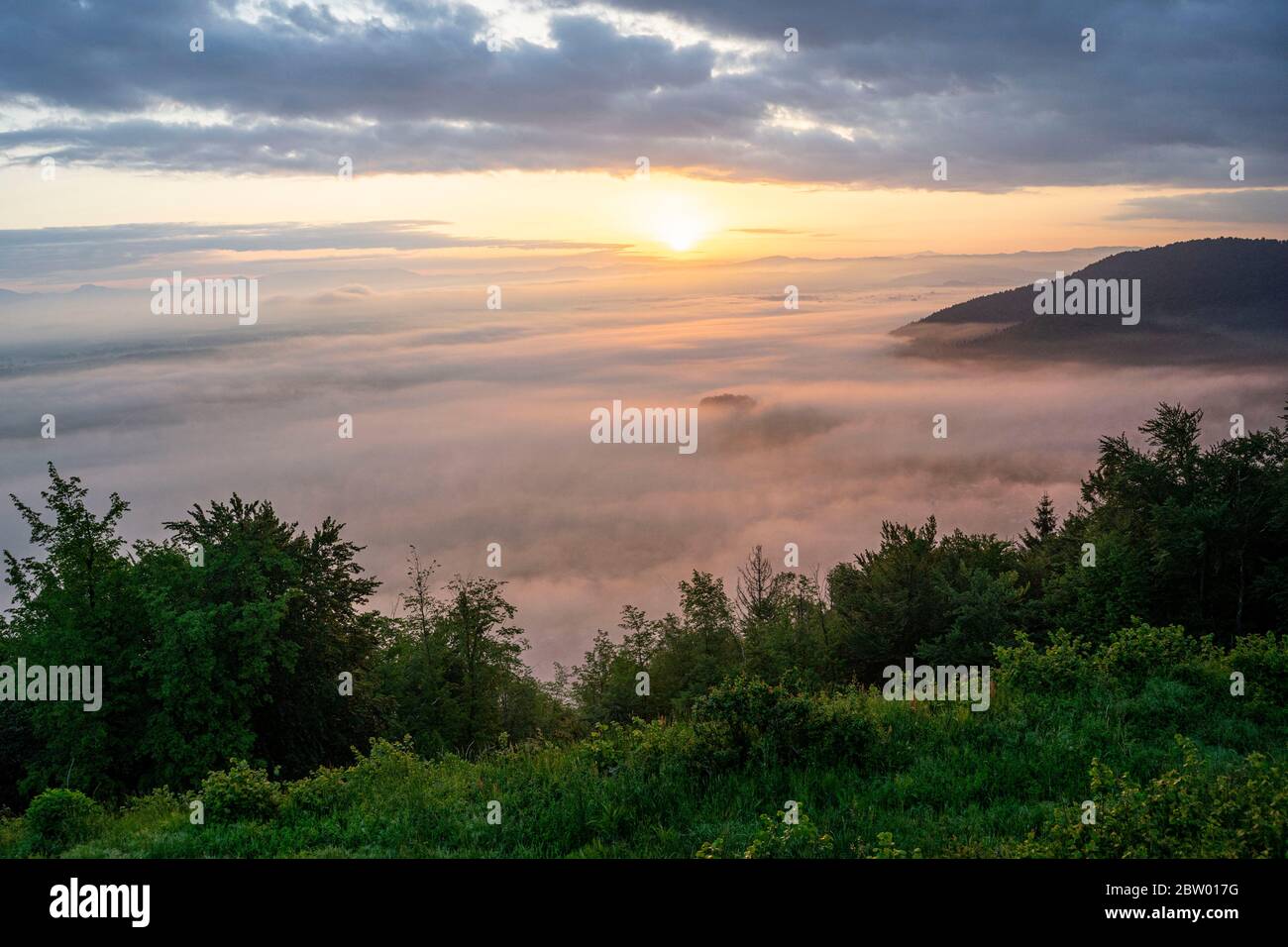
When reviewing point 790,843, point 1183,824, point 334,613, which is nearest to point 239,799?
point 790,843

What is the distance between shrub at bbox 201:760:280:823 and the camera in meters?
12.2

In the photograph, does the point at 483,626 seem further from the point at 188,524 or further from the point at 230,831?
the point at 230,831

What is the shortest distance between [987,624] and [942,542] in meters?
13.4

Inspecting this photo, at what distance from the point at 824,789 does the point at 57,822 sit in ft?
33.1

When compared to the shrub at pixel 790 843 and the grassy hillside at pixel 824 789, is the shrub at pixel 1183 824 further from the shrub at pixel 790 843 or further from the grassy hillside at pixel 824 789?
the shrub at pixel 790 843

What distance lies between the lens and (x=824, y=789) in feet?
36.8

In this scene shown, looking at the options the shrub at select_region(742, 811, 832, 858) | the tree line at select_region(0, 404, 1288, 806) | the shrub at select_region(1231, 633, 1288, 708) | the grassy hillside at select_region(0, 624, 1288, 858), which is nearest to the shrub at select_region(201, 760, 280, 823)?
the grassy hillside at select_region(0, 624, 1288, 858)

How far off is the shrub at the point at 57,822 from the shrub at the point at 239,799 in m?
1.72

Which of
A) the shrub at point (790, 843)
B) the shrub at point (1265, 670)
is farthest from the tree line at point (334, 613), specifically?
the shrub at point (790, 843)

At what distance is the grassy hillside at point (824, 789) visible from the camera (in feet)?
29.7
